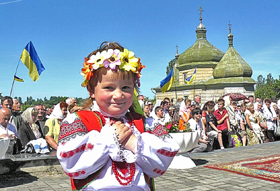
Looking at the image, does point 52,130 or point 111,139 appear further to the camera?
point 52,130

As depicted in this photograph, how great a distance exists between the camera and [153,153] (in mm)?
2090

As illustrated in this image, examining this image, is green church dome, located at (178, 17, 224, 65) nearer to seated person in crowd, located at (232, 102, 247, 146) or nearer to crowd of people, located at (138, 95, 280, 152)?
crowd of people, located at (138, 95, 280, 152)

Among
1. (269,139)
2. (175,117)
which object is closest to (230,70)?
(269,139)

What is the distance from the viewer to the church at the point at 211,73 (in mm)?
34281

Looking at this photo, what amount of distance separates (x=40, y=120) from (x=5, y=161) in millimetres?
1882

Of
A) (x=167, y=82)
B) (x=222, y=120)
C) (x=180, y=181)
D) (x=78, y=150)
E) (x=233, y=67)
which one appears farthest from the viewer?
(x=233, y=67)

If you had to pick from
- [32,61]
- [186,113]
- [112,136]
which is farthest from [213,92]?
[112,136]

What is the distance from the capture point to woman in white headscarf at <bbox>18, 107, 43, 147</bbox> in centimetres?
729

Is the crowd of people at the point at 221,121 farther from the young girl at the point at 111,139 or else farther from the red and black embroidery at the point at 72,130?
the red and black embroidery at the point at 72,130

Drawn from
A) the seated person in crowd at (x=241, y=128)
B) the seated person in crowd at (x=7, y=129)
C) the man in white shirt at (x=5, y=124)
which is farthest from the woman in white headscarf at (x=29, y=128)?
the seated person in crowd at (x=241, y=128)

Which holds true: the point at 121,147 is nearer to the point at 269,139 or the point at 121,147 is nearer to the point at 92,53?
the point at 92,53

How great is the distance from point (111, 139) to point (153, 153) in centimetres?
29

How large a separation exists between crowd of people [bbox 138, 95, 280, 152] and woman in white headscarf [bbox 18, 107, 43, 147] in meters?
3.20

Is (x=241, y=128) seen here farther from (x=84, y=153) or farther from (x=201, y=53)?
(x=201, y=53)
